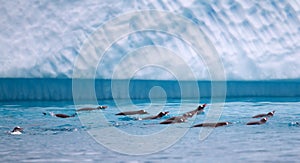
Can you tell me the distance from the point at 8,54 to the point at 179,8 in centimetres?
294

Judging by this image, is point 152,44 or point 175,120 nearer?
point 175,120

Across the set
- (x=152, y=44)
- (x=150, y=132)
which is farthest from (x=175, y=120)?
(x=152, y=44)

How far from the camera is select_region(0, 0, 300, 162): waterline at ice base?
10.8 m

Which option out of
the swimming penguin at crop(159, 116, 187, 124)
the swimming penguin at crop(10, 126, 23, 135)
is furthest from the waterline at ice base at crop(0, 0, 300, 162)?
the swimming penguin at crop(10, 126, 23, 135)

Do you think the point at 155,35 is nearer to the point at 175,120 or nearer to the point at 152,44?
the point at 152,44

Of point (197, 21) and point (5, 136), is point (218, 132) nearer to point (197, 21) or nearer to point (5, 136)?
point (5, 136)

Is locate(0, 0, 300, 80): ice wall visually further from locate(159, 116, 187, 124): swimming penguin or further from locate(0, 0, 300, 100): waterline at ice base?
locate(159, 116, 187, 124): swimming penguin

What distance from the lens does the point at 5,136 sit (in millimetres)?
7945

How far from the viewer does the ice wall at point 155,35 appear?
1099 cm

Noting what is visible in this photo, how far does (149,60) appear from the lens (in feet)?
36.4

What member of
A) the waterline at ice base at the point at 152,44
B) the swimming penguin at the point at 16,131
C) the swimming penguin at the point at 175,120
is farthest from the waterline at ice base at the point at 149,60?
the swimming penguin at the point at 16,131

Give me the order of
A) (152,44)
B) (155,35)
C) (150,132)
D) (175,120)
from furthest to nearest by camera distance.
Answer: (155,35), (152,44), (175,120), (150,132)

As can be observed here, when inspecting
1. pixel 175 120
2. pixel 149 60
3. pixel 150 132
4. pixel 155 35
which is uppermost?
pixel 155 35

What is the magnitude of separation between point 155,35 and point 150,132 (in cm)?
360
